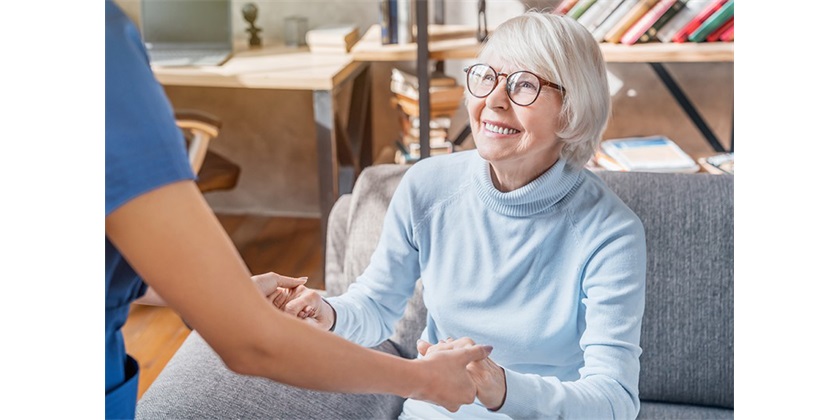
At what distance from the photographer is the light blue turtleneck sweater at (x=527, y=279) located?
107 cm

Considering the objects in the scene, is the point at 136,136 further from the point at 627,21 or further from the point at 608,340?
the point at 627,21

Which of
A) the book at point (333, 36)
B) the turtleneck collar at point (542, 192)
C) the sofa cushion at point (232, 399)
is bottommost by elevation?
the sofa cushion at point (232, 399)

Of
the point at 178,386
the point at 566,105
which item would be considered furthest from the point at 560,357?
the point at 178,386

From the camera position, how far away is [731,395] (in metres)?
1.38

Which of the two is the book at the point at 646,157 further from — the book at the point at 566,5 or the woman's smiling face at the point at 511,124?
the woman's smiling face at the point at 511,124

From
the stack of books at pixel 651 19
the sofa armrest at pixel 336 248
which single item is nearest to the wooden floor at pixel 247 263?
the sofa armrest at pixel 336 248

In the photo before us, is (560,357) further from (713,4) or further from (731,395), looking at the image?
(713,4)

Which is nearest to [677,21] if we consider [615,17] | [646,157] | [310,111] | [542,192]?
[615,17]

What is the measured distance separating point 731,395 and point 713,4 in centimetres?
83

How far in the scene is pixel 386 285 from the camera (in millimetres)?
1219

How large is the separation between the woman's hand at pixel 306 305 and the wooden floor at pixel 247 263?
71 millimetres

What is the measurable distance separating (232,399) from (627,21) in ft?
3.82
